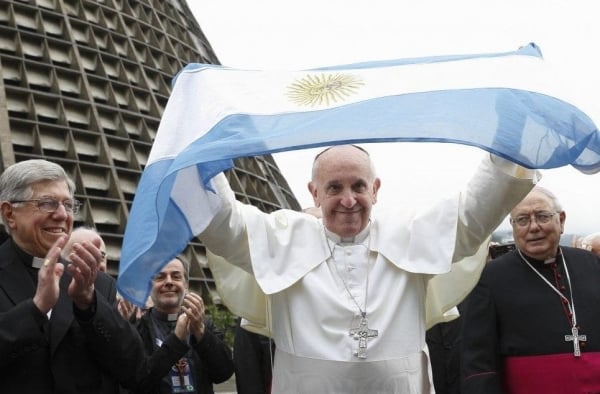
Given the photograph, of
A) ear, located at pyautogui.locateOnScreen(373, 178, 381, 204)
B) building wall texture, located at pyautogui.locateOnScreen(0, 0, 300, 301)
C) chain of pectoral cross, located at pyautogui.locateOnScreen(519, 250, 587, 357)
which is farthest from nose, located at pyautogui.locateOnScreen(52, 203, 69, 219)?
building wall texture, located at pyautogui.locateOnScreen(0, 0, 300, 301)

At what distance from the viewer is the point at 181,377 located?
4.76 metres

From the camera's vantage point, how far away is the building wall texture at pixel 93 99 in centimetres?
2127

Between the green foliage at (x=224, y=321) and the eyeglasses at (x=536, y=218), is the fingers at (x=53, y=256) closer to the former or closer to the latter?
the eyeglasses at (x=536, y=218)

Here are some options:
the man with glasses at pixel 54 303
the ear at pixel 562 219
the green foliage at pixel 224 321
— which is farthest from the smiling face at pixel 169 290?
the green foliage at pixel 224 321

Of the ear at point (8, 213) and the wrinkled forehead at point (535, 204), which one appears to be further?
the wrinkled forehead at point (535, 204)

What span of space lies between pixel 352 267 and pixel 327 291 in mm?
157

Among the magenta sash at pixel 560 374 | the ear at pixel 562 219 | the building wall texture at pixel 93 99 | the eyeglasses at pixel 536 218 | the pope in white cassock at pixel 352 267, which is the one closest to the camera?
the pope in white cassock at pixel 352 267

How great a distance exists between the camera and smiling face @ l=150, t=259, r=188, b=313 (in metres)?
4.97

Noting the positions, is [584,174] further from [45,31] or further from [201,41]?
[201,41]

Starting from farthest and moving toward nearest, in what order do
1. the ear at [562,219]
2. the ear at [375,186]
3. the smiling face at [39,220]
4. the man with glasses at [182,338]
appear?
the man with glasses at [182,338] → the ear at [562,219] → the smiling face at [39,220] → the ear at [375,186]

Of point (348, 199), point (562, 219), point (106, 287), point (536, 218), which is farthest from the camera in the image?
point (562, 219)

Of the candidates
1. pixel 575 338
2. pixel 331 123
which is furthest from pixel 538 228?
pixel 331 123

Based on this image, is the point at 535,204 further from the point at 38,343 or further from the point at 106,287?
the point at 38,343

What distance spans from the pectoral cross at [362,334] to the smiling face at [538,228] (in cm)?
149
